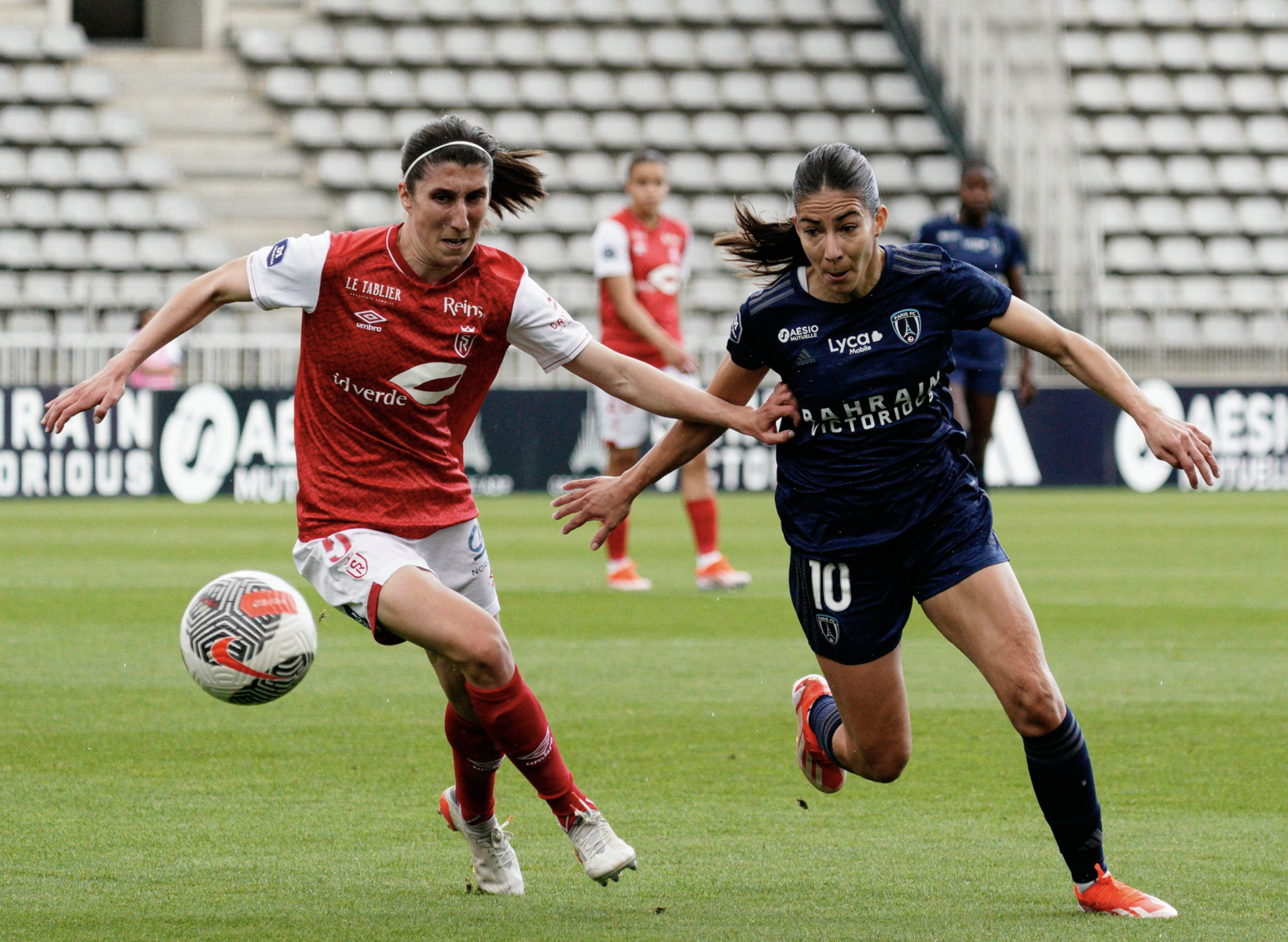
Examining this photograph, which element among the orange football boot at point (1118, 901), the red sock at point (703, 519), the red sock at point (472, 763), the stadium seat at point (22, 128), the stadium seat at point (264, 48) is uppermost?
the stadium seat at point (264, 48)

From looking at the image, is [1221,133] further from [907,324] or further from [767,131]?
[907,324]

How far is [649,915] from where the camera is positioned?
4.36 m

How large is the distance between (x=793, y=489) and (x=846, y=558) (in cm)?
24

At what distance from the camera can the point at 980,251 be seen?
40.0ft

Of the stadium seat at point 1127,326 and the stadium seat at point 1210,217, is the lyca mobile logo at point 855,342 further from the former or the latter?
the stadium seat at point 1210,217

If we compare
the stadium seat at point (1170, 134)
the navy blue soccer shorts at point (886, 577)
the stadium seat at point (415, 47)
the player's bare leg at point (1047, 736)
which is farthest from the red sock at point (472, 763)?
the stadium seat at point (1170, 134)

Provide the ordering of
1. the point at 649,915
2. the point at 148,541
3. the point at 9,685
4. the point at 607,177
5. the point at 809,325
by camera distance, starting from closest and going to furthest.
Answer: the point at 649,915 → the point at 809,325 → the point at 9,685 → the point at 148,541 → the point at 607,177

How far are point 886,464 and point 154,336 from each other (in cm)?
187

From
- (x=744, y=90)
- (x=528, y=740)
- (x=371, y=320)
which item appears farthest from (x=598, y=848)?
(x=744, y=90)

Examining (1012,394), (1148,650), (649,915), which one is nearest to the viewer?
(649,915)

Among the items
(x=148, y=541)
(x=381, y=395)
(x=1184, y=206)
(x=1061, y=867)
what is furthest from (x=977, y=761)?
(x=1184, y=206)

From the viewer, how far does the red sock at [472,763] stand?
481 centimetres

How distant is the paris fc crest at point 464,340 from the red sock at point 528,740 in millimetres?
865

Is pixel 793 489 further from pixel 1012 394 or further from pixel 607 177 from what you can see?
pixel 607 177
